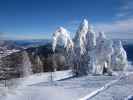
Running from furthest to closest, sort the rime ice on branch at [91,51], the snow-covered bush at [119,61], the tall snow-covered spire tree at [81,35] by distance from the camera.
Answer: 1. the tall snow-covered spire tree at [81,35]
2. the snow-covered bush at [119,61]
3. the rime ice on branch at [91,51]

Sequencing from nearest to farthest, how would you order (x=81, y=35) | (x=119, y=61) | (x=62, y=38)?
(x=119, y=61) → (x=81, y=35) → (x=62, y=38)

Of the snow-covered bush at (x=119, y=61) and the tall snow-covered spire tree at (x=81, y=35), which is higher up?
the tall snow-covered spire tree at (x=81, y=35)

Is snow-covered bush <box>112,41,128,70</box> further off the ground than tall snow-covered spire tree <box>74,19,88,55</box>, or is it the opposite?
tall snow-covered spire tree <box>74,19,88,55</box>

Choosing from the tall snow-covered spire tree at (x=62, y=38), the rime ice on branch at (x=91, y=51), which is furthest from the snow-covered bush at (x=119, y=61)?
the tall snow-covered spire tree at (x=62, y=38)

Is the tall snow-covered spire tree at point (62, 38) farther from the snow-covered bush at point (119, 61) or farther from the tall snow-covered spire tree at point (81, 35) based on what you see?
the snow-covered bush at point (119, 61)

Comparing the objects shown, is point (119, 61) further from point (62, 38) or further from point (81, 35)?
point (62, 38)

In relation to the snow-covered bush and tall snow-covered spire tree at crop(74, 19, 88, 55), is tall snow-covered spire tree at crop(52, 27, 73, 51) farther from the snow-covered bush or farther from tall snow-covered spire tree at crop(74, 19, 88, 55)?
the snow-covered bush

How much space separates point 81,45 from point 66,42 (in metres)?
Result: 3.00

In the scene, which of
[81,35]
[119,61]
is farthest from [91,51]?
[119,61]

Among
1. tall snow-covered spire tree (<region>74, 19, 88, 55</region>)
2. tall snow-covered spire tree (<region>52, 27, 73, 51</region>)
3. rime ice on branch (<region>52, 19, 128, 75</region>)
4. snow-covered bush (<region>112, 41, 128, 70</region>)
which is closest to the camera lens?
rime ice on branch (<region>52, 19, 128, 75</region>)

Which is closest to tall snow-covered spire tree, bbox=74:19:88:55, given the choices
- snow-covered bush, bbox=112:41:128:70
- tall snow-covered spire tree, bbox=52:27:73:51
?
tall snow-covered spire tree, bbox=52:27:73:51

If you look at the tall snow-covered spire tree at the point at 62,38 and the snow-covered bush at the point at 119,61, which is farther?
the tall snow-covered spire tree at the point at 62,38

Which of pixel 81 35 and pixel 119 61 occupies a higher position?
pixel 81 35

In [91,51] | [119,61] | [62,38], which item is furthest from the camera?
[62,38]
